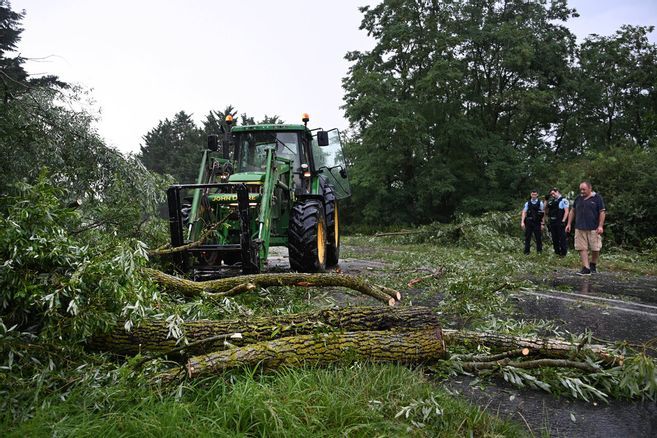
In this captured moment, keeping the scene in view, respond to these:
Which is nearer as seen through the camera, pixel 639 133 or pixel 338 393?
pixel 338 393

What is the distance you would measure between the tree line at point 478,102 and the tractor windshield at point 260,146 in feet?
57.5

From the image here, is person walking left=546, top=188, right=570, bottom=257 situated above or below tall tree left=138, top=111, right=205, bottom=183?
below

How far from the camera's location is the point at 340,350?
10.3ft

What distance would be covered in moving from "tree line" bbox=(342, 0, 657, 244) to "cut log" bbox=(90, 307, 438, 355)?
21.9 m

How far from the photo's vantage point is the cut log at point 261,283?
14.8ft

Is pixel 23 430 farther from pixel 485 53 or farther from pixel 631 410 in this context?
pixel 485 53

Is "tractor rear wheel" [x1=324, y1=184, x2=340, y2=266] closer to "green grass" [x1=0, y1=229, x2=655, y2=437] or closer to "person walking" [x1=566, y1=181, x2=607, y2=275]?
"person walking" [x1=566, y1=181, x2=607, y2=275]

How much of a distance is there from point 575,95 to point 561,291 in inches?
1011

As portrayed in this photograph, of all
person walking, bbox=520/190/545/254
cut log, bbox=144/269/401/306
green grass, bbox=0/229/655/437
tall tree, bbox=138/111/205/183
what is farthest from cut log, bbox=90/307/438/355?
tall tree, bbox=138/111/205/183

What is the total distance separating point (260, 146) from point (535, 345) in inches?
235

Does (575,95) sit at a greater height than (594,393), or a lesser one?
greater

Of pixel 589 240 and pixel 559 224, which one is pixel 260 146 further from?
pixel 559 224

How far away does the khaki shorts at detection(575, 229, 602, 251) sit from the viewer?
27.7 feet

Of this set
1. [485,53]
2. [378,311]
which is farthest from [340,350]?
[485,53]
